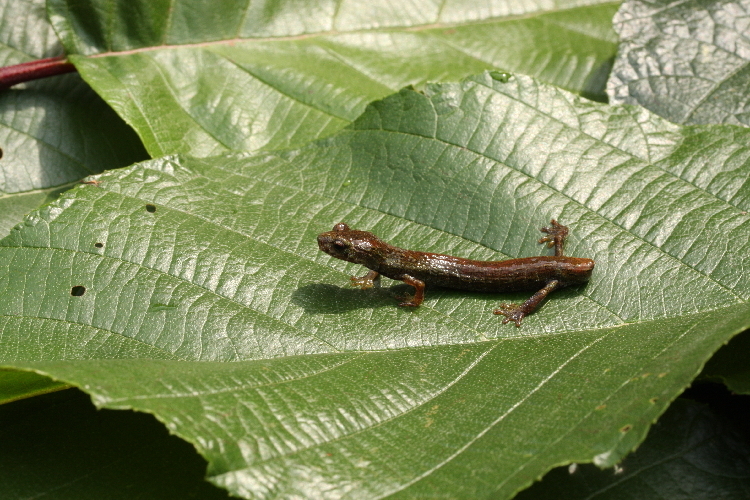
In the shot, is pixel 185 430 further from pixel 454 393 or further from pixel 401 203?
pixel 401 203

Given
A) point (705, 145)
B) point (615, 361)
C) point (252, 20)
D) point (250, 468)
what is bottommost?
point (250, 468)

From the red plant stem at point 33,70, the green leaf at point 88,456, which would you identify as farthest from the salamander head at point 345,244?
the red plant stem at point 33,70

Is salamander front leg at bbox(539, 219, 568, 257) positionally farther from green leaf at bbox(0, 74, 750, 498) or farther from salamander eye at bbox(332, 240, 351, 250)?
salamander eye at bbox(332, 240, 351, 250)

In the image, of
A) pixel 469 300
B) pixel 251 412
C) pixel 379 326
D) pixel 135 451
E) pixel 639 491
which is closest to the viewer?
pixel 251 412

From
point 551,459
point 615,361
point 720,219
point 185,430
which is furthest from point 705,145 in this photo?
point 185,430

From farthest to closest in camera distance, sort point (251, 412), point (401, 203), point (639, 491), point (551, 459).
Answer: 1. point (401, 203)
2. point (639, 491)
3. point (251, 412)
4. point (551, 459)

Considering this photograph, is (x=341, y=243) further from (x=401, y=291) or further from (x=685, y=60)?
(x=685, y=60)

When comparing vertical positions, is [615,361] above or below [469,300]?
above

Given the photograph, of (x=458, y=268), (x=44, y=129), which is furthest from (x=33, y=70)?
(x=458, y=268)

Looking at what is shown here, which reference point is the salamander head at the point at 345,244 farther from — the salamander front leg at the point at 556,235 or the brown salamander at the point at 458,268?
the salamander front leg at the point at 556,235
